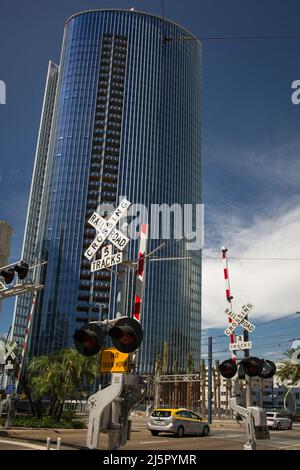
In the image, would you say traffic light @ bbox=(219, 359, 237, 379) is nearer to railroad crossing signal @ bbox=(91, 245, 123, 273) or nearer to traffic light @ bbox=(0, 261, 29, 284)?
railroad crossing signal @ bbox=(91, 245, 123, 273)

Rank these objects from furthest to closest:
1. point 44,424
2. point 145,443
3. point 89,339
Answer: point 44,424 < point 145,443 < point 89,339

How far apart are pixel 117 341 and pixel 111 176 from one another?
12692cm

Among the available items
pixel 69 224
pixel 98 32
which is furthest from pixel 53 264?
pixel 98 32

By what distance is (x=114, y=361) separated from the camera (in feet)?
23.9

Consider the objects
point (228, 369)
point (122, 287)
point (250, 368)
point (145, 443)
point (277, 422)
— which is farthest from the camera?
point (277, 422)

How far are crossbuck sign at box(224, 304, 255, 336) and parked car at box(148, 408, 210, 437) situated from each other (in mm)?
8388

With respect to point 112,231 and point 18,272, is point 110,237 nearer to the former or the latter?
point 112,231

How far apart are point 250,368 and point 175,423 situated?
12.3 meters

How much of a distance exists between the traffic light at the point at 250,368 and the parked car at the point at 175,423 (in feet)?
36.0

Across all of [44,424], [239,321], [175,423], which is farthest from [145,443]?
[44,424]

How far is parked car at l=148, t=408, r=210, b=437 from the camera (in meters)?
21.8

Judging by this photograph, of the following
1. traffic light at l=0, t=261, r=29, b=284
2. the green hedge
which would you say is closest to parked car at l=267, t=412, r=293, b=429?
the green hedge

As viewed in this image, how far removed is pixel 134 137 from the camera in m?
136

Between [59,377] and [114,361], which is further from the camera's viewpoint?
[59,377]
